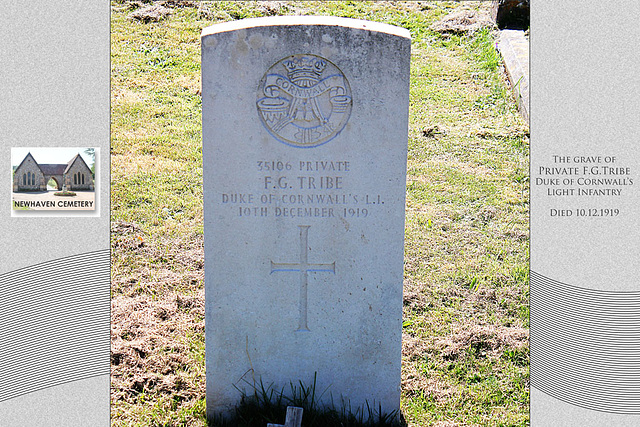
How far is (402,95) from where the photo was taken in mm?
3473

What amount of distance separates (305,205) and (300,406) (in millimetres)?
1181

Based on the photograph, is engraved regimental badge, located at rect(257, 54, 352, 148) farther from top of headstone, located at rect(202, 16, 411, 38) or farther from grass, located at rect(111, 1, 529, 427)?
grass, located at rect(111, 1, 529, 427)

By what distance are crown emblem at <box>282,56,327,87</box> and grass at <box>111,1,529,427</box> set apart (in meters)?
2.05

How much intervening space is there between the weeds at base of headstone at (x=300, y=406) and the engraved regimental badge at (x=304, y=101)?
1409 millimetres

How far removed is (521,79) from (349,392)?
531 cm

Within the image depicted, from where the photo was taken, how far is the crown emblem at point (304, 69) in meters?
3.44

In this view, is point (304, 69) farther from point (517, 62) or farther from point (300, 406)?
point (517, 62)

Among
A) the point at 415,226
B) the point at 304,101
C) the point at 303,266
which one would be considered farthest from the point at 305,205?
the point at 415,226

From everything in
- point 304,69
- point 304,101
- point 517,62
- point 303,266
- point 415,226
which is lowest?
point 303,266

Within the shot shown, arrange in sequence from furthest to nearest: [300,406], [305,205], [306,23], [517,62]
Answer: [517,62] < [300,406] < [305,205] < [306,23]

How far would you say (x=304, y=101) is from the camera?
3.50 metres

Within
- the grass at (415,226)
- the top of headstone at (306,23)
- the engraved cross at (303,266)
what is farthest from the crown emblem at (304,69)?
the grass at (415,226)

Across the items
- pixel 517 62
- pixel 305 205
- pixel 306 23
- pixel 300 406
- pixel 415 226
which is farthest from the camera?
pixel 517 62

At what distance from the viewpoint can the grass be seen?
4.25 metres
